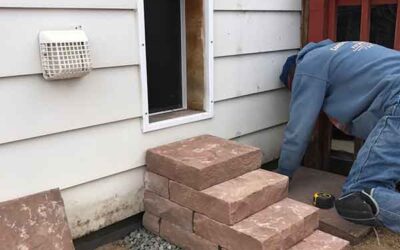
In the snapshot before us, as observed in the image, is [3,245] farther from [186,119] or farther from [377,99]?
[377,99]

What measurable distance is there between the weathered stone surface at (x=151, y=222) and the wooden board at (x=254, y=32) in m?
1.10

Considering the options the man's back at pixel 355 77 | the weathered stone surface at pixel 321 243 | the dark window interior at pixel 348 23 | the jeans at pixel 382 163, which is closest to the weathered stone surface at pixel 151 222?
the weathered stone surface at pixel 321 243

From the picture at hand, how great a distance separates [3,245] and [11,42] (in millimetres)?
863

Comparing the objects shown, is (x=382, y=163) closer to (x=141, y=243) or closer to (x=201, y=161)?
(x=201, y=161)

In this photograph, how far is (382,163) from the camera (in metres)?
2.26

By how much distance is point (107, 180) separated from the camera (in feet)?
7.52

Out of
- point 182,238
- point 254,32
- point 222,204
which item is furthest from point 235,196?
point 254,32

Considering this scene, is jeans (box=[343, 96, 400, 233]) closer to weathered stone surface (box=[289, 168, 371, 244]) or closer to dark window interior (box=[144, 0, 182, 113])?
weathered stone surface (box=[289, 168, 371, 244])

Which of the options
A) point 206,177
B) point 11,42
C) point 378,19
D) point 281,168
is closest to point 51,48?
point 11,42

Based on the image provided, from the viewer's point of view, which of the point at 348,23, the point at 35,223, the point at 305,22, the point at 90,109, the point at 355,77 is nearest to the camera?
the point at 35,223

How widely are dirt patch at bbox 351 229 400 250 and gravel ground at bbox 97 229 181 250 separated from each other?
105 centimetres

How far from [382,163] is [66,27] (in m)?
1.76

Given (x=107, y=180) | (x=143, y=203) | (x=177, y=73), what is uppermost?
(x=177, y=73)

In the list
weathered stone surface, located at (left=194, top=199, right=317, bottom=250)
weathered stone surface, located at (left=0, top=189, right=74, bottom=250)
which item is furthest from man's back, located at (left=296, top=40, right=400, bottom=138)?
weathered stone surface, located at (left=0, top=189, right=74, bottom=250)
